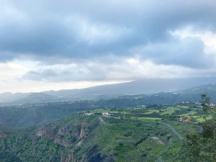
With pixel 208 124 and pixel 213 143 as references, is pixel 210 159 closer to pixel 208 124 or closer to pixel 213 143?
Result: pixel 213 143

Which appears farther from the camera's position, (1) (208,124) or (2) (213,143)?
(1) (208,124)

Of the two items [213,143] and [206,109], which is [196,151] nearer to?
[213,143]

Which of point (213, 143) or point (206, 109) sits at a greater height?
point (206, 109)

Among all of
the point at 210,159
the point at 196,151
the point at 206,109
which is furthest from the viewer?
the point at 206,109

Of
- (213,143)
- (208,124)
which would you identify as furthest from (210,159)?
(208,124)

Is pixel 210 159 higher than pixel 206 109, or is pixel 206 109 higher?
pixel 206 109

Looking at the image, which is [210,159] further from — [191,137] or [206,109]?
[206,109]

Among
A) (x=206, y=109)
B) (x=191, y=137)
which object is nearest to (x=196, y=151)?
(x=191, y=137)

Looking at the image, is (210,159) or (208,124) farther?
(208,124)

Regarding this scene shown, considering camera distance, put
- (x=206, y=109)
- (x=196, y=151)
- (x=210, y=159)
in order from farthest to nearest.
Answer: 1. (x=206, y=109)
2. (x=196, y=151)
3. (x=210, y=159)
